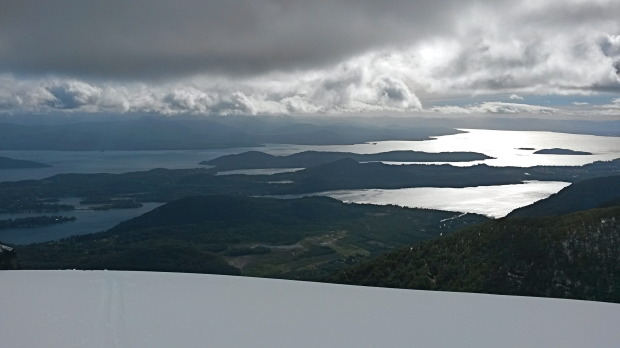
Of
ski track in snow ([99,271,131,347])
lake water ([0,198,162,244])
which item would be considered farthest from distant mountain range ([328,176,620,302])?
lake water ([0,198,162,244])

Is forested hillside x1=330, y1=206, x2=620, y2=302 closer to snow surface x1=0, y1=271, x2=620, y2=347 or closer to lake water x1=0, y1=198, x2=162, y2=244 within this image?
snow surface x1=0, y1=271, x2=620, y2=347

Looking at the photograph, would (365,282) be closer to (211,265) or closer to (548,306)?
(548,306)

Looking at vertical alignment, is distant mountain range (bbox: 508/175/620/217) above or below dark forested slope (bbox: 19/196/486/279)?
above

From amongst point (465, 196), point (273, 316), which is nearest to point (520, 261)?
point (273, 316)

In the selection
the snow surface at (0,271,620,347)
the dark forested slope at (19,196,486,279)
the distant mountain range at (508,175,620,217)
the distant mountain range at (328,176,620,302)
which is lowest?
the dark forested slope at (19,196,486,279)

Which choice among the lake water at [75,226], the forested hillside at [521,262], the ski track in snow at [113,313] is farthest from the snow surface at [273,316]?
the lake water at [75,226]
